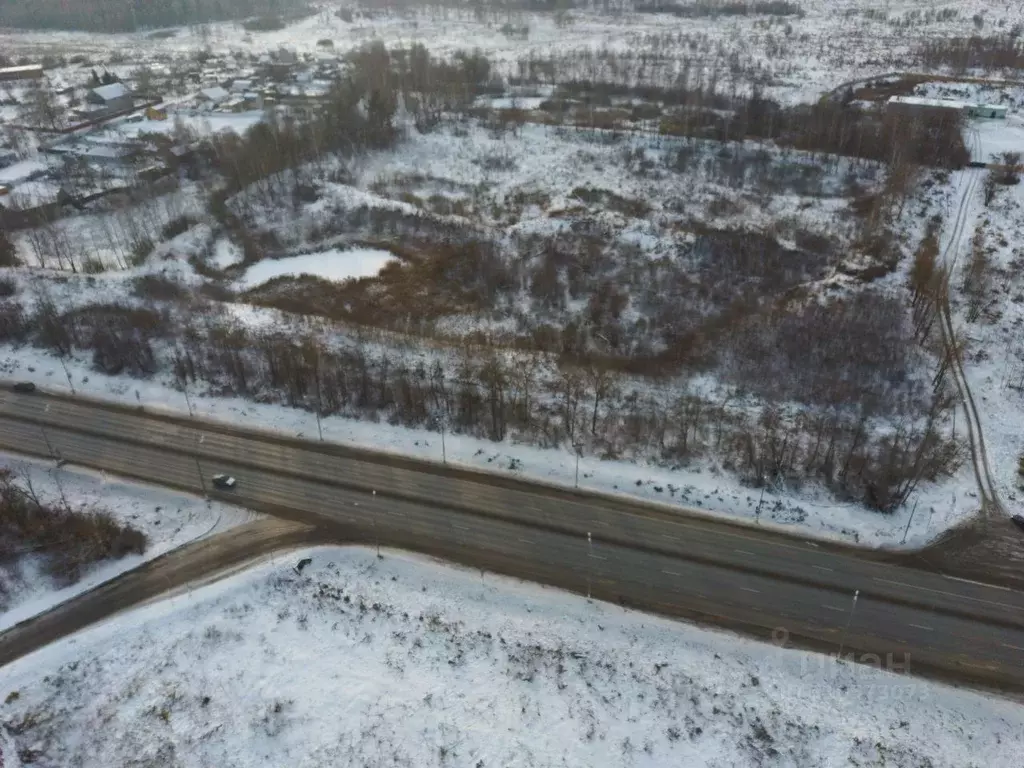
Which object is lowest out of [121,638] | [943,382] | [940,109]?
[121,638]

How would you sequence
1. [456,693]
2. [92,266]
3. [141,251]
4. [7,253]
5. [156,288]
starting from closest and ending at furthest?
[456,693] → [156,288] → [92,266] → [7,253] → [141,251]

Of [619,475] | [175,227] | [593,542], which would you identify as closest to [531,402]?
[619,475]

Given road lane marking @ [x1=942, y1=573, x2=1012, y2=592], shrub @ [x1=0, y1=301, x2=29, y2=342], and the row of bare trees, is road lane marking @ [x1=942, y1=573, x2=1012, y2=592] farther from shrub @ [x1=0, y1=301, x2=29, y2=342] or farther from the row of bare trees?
shrub @ [x1=0, y1=301, x2=29, y2=342]

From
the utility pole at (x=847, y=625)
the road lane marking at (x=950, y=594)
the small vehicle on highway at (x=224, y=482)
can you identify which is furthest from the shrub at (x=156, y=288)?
the road lane marking at (x=950, y=594)

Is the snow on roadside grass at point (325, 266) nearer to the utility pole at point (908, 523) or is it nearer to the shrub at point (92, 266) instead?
the shrub at point (92, 266)

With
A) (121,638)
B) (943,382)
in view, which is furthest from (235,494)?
→ (943,382)

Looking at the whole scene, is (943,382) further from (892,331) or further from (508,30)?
(508,30)

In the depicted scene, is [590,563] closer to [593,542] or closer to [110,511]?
[593,542]
